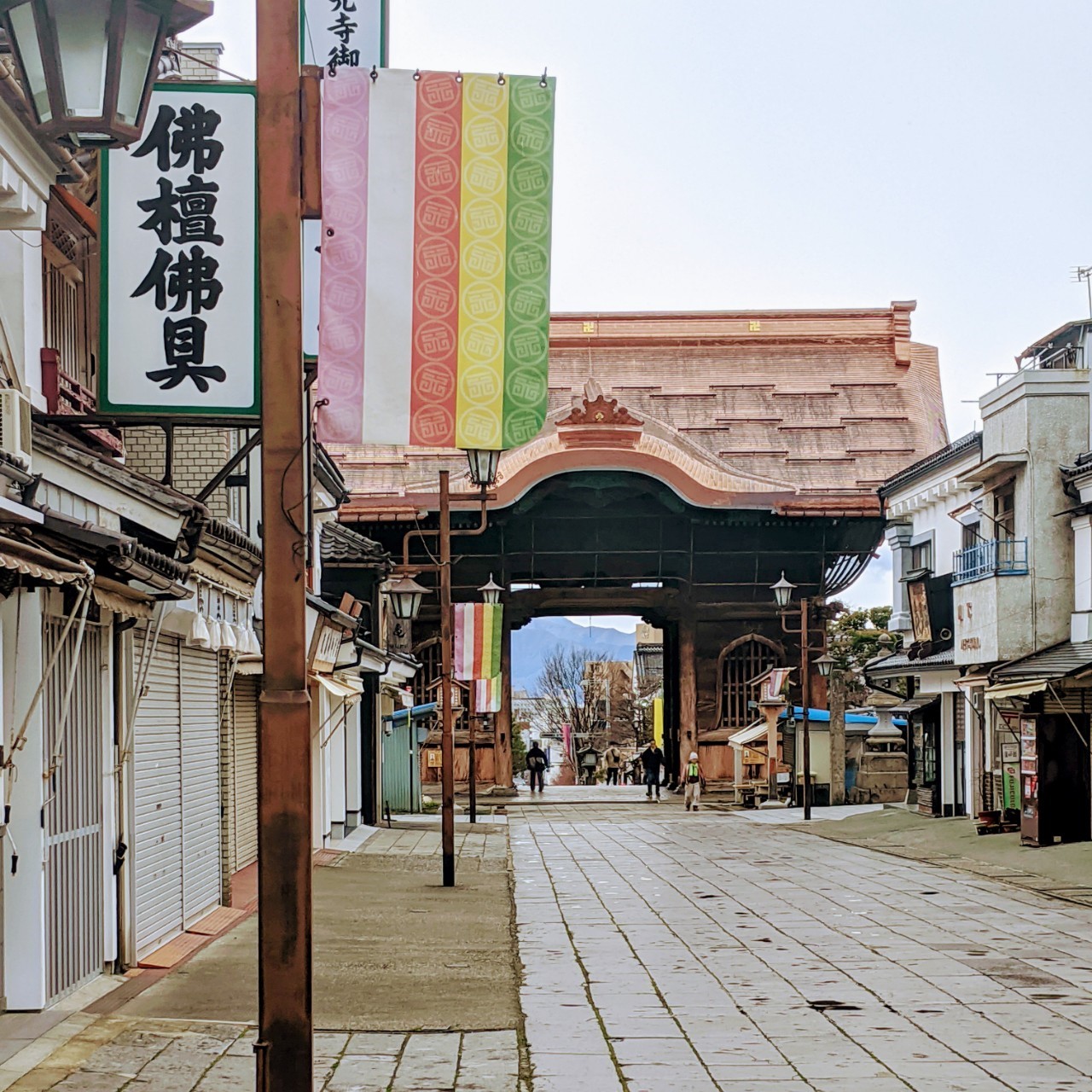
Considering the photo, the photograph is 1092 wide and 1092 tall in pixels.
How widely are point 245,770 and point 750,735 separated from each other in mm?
21292

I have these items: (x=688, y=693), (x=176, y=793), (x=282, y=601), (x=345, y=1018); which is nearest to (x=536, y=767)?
(x=688, y=693)

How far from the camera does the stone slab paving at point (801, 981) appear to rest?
8.11 metres

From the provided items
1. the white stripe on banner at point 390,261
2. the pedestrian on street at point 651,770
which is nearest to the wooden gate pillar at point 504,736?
the pedestrian on street at point 651,770

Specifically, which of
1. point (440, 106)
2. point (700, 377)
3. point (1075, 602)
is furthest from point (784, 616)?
point (440, 106)

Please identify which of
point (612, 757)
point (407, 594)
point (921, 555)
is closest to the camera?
point (407, 594)

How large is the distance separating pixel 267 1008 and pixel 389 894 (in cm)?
1223

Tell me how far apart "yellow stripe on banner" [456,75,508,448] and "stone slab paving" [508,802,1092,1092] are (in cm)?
351

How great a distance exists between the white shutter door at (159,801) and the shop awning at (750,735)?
27.0 metres

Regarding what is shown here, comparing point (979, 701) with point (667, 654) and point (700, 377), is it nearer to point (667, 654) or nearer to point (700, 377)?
point (667, 654)

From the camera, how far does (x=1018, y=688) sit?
21.7m

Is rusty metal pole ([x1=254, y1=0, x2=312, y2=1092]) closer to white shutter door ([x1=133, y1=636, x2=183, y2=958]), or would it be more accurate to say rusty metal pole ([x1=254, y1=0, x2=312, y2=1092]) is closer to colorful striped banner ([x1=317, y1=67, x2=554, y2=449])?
colorful striped banner ([x1=317, y1=67, x2=554, y2=449])

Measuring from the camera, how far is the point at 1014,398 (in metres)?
24.6

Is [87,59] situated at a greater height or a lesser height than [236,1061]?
greater

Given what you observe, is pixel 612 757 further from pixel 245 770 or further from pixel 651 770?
pixel 245 770
